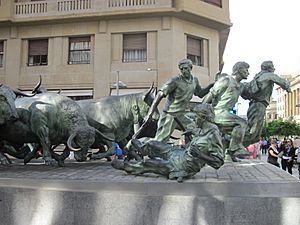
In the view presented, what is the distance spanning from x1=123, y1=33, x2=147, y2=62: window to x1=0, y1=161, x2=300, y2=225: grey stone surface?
64.6 feet

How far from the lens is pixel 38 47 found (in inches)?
1015

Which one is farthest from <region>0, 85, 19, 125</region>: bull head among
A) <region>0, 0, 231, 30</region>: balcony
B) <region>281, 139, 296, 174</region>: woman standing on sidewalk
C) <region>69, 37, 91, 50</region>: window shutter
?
<region>69, 37, 91, 50</region>: window shutter

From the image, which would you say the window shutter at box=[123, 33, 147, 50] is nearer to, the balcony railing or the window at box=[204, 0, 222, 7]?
the balcony railing

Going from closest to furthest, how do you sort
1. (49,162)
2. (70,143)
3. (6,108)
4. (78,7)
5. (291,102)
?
(6,108) → (70,143) → (49,162) → (78,7) → (291,102)

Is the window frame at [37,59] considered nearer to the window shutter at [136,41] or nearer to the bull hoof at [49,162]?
the window shutter at [136,41]

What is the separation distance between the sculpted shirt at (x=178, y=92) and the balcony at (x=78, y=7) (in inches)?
652

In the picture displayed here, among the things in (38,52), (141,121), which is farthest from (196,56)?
(141,121)

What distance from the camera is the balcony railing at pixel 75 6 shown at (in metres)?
23.9

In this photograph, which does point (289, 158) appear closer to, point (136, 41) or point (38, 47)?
point (136, 41)

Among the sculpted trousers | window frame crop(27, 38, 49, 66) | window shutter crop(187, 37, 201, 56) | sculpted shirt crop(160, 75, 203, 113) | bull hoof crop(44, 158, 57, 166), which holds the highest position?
window shutter crop(187, 37, 201, 56)

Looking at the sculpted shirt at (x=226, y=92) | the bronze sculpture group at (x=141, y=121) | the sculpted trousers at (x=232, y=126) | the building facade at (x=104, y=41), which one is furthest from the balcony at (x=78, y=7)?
the sculpted trousers at (x=232, y=126)

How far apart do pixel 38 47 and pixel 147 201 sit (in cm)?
2291

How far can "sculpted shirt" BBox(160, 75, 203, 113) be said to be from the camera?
737cm

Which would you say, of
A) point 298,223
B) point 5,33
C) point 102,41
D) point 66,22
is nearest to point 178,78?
point 298,223
